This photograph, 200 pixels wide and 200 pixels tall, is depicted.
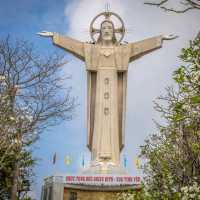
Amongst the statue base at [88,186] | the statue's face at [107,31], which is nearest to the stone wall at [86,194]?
the statue base at [88,186]

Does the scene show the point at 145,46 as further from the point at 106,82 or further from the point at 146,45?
the point at 106,82

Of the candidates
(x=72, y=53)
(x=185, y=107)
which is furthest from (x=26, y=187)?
(x=185, y=107)

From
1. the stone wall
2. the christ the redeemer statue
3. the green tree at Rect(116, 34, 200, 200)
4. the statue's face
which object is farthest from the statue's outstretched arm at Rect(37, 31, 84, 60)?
the green tree at Rect(116, 34, 200, 200)

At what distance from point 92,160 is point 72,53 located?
8.15 metres

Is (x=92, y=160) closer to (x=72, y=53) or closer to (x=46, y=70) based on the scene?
(x=72, y=53)

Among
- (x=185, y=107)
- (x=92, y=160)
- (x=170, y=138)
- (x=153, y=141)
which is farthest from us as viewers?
(x=92, y=160)

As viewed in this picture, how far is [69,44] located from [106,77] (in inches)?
148

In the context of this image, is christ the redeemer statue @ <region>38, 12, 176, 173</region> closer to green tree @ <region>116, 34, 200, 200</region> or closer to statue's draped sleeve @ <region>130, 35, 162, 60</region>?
statue's draped sleeve @ <region>130, 35, 162, 60</region>

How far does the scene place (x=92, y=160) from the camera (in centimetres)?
3164

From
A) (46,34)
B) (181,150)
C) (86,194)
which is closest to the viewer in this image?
(181,150)

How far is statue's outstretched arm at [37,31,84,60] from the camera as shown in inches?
1304

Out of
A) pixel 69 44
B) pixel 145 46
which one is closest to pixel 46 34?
pixel 69 44

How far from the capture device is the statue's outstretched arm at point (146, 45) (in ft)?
108

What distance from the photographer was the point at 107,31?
111 ft
